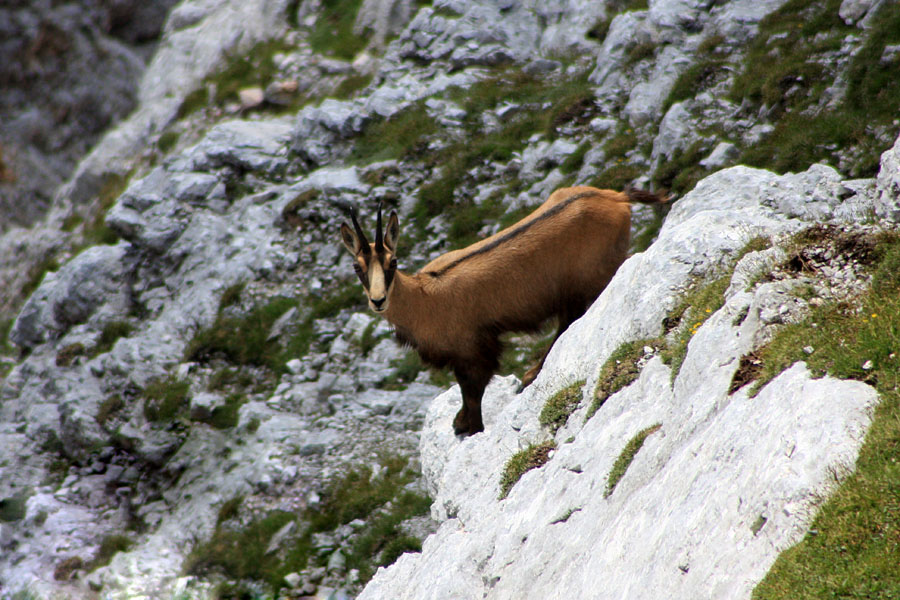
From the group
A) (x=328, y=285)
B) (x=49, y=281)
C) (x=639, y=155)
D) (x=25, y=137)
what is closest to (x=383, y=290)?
(x=328, y=285)

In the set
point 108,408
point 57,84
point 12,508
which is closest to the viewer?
point 12,508

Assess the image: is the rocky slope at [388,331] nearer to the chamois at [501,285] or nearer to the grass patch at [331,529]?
the grass patch at [331,529]

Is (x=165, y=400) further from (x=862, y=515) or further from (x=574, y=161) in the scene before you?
(x=862, y=515)

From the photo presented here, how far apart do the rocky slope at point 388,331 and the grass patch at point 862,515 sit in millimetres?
154

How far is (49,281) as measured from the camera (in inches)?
862

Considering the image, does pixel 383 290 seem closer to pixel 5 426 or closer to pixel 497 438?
pixel 497 438

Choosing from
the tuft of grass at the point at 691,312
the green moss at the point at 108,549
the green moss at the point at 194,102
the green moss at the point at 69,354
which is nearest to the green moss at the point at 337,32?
the green moss at the point at 194,102

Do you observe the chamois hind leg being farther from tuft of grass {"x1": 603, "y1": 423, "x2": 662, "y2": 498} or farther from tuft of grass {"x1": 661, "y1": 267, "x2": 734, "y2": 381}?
tuft of grass {"x1": 603, "y1": 423, "x2": 662, "y2": 498}

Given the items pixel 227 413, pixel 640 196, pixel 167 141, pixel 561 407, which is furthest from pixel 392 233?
pixel 167 141

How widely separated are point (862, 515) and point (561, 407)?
16.2ft

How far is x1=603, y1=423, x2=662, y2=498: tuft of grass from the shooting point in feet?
21.6

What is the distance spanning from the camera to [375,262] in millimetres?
10875

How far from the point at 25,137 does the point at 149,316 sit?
2081cm

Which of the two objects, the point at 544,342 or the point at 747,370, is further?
the point at 544,342
